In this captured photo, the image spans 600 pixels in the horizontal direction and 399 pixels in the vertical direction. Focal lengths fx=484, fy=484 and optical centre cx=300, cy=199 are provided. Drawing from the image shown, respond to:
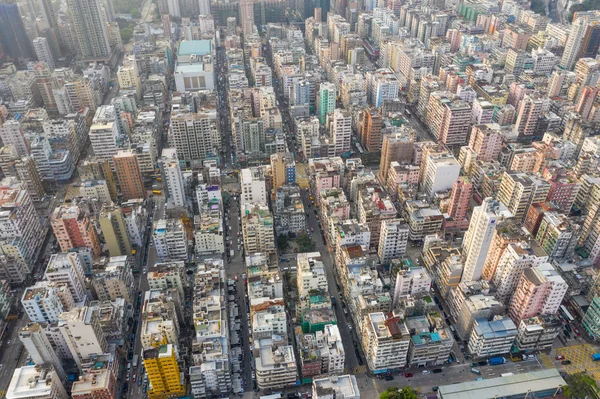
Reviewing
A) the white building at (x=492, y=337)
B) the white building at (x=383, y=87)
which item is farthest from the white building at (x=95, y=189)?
the white building at (x=383, y=87)

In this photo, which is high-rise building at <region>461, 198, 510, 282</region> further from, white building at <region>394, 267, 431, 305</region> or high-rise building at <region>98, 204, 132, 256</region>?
high-rise building at <region>98, 204, 132, 256</region>

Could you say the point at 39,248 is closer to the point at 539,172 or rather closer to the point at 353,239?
the point at 353,239

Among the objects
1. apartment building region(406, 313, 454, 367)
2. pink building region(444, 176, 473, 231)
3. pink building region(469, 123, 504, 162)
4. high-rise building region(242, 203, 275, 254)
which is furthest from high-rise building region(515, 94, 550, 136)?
high-rise building region(242, 203, 275, 254)

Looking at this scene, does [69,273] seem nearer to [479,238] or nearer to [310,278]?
[310,278]

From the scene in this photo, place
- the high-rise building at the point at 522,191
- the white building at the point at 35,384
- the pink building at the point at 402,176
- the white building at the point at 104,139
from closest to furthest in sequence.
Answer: the white building at the point at 35,384 → the high-rise building at the point at 522,191 → the pink building at the point at 402,176 → the white building at the point at 104,139

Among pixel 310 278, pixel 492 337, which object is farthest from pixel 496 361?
pixel 310 278

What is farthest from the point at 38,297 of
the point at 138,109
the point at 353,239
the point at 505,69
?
the point at 505,69

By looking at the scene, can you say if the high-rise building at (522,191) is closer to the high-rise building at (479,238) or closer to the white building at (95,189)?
the high-rise building at (479,238)
